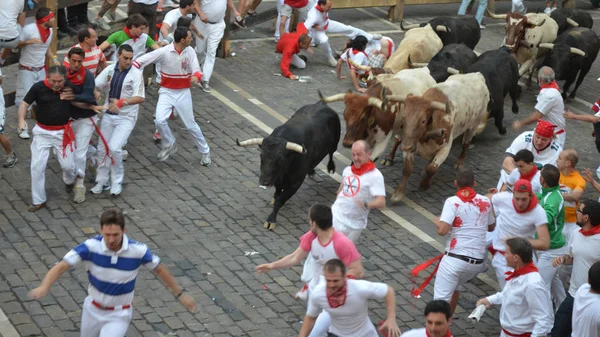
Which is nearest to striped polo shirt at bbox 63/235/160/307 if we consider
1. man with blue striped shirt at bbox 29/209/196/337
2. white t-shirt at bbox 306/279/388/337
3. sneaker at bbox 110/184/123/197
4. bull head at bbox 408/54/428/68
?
man with blue striped shirt at bbox 29/209/196/337

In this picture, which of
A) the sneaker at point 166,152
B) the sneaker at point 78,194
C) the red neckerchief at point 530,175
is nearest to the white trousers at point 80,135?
the sneaker at point 78,194

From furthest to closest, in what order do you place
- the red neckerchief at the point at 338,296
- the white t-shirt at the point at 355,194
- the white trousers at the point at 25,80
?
the white trousers at the point at 25,80 < the white t-shirt at the point at 355,194 < the red neckerchief at the point at 338,296

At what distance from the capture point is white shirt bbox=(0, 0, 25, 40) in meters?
14.1

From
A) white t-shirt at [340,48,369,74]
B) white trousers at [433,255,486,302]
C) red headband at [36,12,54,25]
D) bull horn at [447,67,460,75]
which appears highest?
red headband at [36,12,54,25]

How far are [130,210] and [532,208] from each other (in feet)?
17.3

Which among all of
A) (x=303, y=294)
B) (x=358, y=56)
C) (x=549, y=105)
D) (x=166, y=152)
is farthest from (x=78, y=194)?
(x=358, y=56)

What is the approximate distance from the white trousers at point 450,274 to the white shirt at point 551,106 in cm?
425

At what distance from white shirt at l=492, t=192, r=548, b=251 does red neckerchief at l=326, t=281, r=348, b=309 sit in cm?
289

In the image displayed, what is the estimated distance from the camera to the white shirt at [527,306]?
916 centimetres

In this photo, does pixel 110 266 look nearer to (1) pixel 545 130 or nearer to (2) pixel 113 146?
(2) pixel 113 146

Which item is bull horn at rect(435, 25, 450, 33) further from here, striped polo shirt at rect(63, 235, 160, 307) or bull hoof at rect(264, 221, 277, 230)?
striped polo shirt at rect(63, 235, 160, 307)

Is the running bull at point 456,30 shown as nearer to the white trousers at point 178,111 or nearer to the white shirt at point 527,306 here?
the white trousers at point 178,111

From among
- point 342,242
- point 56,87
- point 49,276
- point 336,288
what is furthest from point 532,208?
point 56,87

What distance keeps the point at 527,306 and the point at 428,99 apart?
216 inches
